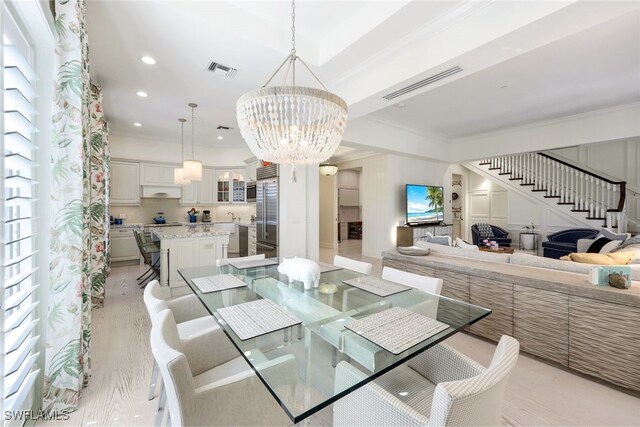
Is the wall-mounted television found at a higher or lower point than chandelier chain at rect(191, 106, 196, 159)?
lower

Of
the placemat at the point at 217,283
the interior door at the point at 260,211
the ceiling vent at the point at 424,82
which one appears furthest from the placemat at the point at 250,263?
the interior door at the point at 260,211

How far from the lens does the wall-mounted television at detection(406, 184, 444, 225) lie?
664 centimetres

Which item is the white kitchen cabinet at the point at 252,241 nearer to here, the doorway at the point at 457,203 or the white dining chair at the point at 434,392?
the white dining chair at the point at 434,392

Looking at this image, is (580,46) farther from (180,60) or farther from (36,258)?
(36,258)

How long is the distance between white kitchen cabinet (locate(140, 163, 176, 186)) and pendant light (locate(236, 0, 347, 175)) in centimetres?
559

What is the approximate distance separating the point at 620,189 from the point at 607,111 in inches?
79.0

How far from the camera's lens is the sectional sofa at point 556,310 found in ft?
6.09

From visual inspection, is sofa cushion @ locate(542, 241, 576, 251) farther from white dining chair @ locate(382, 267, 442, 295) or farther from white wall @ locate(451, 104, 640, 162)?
white dining chair @ locate(382, 267, 442, 295)

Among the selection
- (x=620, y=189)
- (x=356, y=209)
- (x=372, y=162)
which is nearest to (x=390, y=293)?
(x=372, y=162)

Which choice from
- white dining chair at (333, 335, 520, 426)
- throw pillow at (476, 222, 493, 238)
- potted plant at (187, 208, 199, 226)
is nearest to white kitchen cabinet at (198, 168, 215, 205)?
potted plant at (187, 208, 199, 226)

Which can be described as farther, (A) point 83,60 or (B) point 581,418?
(A) point 83,60

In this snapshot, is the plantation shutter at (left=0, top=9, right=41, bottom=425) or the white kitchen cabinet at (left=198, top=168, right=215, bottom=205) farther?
the white kitchen cabinet at (left=198, top=168, right=215, bottom=205)

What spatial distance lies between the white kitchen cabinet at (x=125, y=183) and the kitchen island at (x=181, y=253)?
2757 mm

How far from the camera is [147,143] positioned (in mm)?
6344
